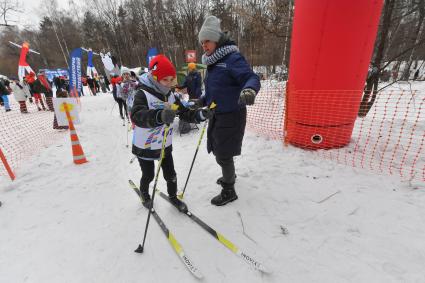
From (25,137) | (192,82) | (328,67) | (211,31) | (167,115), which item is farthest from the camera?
(25,137)

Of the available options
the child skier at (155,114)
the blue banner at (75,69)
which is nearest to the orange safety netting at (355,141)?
the child skier at (155,114)

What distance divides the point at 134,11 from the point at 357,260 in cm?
4132

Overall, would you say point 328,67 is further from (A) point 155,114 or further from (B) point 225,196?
(A) point 155,114

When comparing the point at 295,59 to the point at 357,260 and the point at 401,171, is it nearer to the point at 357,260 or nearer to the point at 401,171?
the point at 401,171

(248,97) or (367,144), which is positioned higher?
(248,97)

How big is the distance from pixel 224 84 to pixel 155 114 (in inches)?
35.1

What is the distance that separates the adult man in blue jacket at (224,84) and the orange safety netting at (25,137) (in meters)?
4.27

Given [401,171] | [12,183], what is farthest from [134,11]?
[401,171]

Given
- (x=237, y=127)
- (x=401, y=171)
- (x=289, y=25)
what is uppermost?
(x=289, y=25)

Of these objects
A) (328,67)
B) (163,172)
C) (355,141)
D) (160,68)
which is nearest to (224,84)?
(160,68)

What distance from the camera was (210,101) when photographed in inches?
113

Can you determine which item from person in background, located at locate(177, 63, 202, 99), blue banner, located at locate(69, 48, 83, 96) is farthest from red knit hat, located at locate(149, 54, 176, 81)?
blue banner, located at locate(69, 48, 83, 96)

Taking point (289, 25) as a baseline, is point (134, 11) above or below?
above

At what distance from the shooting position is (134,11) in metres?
35.2
